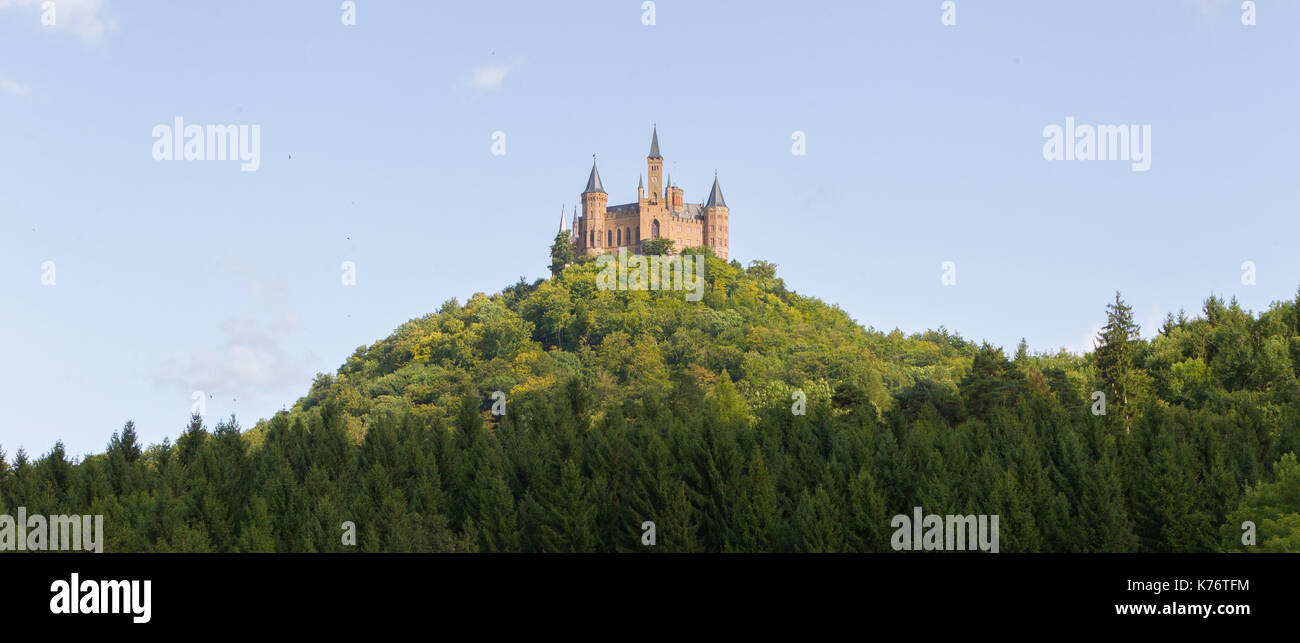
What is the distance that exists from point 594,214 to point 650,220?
22.7 ft

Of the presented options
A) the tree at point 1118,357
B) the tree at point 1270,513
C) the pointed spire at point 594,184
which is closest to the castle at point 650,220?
the pointed spire at point 594,184

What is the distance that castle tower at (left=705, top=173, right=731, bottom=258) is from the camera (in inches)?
6821

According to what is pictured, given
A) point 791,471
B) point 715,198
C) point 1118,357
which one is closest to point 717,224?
point 715,198

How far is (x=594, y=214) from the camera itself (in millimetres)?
169875

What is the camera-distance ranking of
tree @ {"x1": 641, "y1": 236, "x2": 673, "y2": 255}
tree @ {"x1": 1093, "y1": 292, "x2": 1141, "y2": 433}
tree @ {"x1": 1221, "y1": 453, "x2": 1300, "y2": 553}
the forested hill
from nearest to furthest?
tree @ {"x1": 1221, "y1": 453, "x2": 1300, "y2": 553} → the forested hill → tree @ {"x1": 1093, "y1": 292, "x2": 1141, "y2": 433} → tree @ {"x1": 641, "y1": 236, "x2": 673, "y2": 255}

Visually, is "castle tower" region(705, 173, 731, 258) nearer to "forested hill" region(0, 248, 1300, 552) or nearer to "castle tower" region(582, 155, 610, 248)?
"castle tower" region(582, 155, 610, 248)

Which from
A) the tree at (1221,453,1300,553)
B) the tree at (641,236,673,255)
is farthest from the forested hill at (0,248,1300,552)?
the tree at (641,236,673,255)

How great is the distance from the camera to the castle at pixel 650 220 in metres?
168

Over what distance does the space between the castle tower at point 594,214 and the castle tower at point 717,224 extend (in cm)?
1279

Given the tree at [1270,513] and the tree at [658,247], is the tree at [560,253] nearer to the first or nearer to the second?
the tree at [658,247]

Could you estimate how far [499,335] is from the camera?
15488 cm

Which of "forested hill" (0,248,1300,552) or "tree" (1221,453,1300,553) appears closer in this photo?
"tree" (1221,453,1300,553)

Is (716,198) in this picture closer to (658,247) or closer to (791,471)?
(658,247)

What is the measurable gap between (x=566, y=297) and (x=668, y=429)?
84.4 metres
